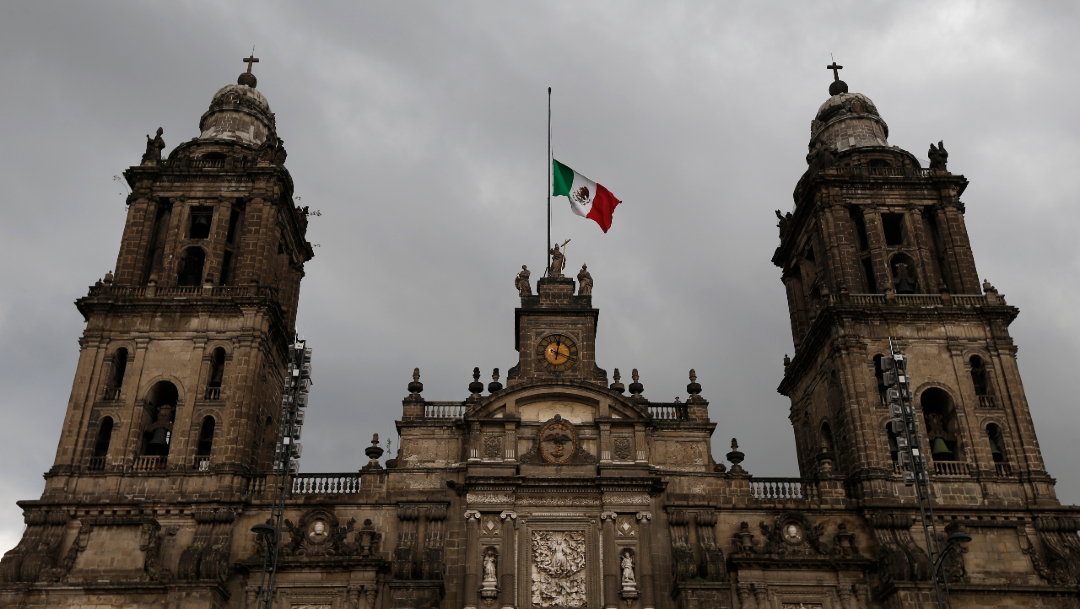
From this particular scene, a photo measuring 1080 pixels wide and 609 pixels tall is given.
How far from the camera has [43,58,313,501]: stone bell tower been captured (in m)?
35.1

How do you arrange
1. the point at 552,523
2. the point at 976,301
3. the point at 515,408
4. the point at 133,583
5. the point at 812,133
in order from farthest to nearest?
1. the point at 812,133
2. the point at 976,301
3. the point at 515,408
4. the point at 552,523
5. the point at 133,583

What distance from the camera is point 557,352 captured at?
37.8 meters

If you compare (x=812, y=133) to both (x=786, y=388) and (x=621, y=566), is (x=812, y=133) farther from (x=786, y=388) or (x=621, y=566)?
(x=621, y=566)

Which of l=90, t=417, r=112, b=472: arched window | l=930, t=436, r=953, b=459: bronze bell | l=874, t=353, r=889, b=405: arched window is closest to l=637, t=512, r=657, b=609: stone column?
l=874, t=353, r=889, b=405: arched window

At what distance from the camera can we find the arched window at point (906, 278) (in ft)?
133

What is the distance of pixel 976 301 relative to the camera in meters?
39.1

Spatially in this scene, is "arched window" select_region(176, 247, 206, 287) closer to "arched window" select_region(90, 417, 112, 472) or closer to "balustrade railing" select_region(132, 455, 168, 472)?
"arched window" select_region(90, 417, 112, 472)

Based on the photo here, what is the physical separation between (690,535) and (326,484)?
1344cm

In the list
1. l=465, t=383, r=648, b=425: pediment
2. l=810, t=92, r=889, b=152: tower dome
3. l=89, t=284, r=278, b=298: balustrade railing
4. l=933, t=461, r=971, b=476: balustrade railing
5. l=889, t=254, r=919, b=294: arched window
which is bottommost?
l=933, t=461, r=971, b=476: balustrade railing

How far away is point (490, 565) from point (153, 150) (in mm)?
24118

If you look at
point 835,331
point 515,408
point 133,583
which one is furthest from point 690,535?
point 133,583

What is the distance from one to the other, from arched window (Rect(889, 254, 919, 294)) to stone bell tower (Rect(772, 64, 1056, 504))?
0.18 ft

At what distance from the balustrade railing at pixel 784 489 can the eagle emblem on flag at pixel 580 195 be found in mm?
14312

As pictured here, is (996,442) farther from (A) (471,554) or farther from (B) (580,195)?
(A) (471,554)
